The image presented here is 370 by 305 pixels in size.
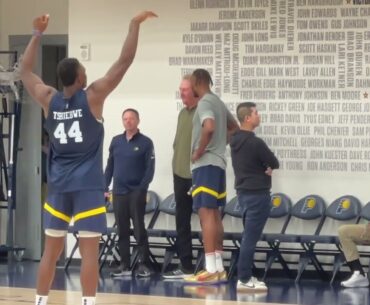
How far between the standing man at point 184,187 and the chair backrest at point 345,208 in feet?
4.78

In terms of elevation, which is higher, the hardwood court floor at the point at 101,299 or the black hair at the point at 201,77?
the black hair at the point at 201,77

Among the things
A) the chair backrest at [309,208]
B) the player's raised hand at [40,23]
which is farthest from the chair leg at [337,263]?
the player's raised hand at [40,23]

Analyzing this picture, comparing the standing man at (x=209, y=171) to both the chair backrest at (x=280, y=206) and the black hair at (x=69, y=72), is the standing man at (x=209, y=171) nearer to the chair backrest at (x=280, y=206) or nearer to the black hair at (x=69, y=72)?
the chair backrest at (x=280, y=206)

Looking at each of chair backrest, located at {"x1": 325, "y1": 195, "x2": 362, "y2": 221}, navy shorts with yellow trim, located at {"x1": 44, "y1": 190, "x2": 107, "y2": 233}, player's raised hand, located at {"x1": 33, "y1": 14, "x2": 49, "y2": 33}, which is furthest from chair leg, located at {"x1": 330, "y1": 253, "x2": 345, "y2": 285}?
player's raised hand, located at {"x1": 33, "y1": 14, "x2": 49, "y2": 33}

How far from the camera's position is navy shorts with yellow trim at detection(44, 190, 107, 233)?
636 centimetres

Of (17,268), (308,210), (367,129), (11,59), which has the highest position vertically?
(11,59)

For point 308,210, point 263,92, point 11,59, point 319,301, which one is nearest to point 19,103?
point 11,59

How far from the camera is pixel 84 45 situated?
11211 mm

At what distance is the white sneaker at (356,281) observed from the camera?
30.5 ft

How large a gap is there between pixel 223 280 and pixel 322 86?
7.63 feet

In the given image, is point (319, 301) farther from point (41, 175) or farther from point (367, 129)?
point (41, 175)

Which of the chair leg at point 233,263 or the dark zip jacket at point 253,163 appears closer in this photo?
the dark zip jacket at point 253,163

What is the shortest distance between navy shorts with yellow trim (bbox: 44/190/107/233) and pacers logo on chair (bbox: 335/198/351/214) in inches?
164

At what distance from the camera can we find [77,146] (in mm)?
6410
